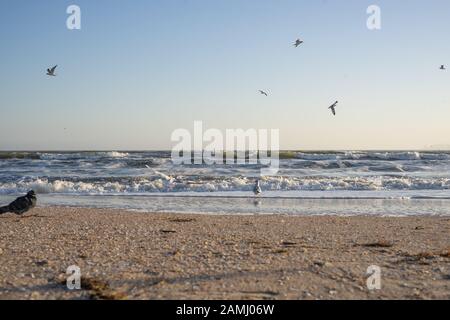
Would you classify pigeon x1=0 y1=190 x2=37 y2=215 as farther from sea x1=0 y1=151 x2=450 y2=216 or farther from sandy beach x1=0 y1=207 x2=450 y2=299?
sea x1=0 y1=151 x2=450 y2=216

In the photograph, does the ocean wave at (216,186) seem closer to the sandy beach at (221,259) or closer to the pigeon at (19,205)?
the pigeon at (19,205)

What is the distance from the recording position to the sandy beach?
589 centimetres

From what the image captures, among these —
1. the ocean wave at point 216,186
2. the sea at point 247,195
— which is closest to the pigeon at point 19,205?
the sea at point 247,195

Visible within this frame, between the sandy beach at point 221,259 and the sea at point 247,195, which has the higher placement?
the sandy beach at point 221,259

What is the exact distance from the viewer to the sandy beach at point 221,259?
19.3 feet

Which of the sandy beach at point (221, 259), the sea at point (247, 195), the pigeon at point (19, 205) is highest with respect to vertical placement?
the pigeon at point (19, 205)

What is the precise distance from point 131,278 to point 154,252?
5.74ft

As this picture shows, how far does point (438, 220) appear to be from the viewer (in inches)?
531

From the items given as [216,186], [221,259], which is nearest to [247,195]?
[216,186]

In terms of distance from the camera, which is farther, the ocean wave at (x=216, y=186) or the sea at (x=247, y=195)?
the ocean wave at (x=216, y=186)

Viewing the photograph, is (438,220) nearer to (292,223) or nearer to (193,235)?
(292,223)

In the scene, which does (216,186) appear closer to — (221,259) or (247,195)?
Answer: (247,195)

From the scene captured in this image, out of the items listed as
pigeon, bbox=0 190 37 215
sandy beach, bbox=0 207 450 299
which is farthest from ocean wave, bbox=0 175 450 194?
sandy beach, bbox=0 207 450 299
